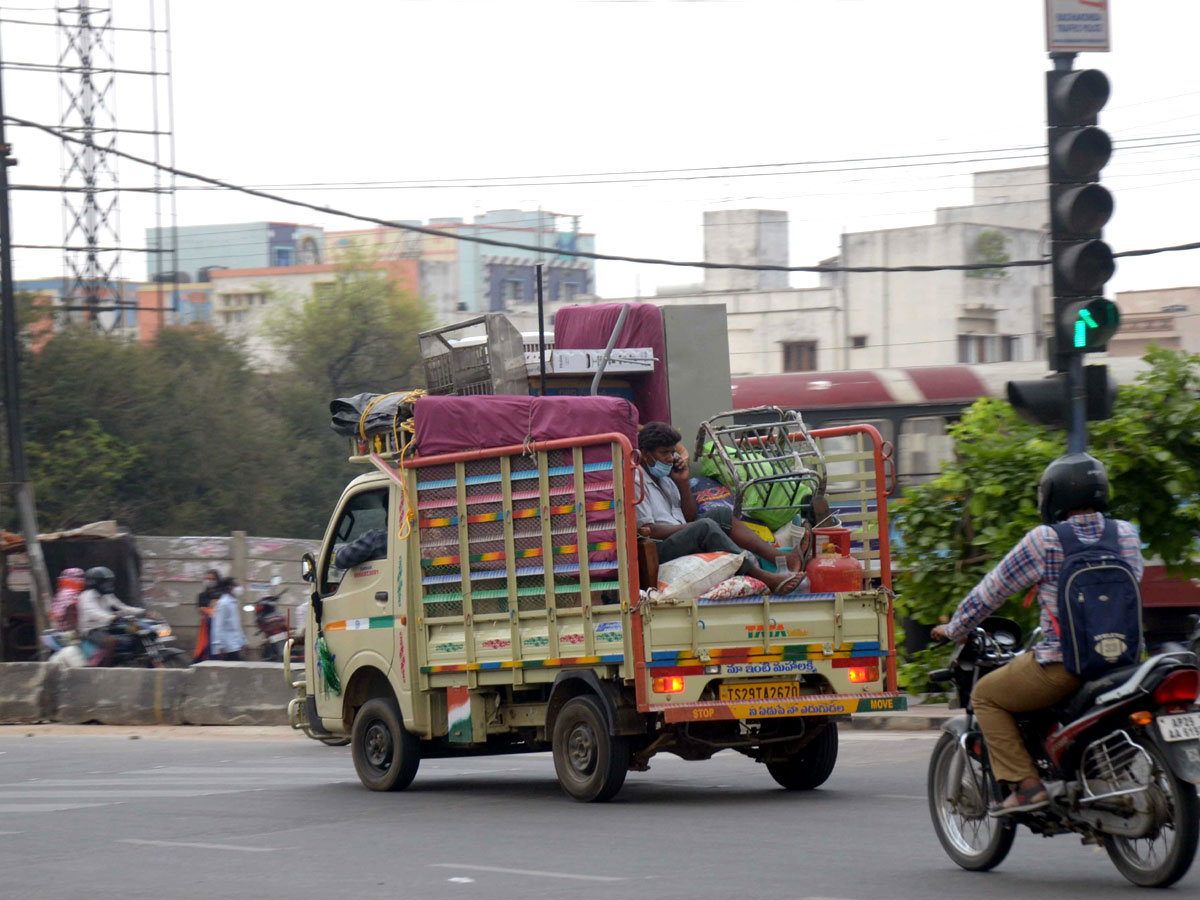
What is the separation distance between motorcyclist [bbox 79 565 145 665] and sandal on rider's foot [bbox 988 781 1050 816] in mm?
17580

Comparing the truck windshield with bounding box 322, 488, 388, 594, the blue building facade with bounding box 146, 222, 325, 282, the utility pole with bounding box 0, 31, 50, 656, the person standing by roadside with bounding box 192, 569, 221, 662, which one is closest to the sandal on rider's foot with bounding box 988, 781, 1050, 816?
the truck windshield with bounding box 322, 488, 388, 594

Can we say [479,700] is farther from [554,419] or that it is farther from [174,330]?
[174,330]

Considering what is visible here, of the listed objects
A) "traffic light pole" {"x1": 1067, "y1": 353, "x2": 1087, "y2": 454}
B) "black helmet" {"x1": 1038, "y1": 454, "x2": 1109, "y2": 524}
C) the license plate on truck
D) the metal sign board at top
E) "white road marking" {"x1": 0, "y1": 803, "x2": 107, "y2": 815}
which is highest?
the metal sign board at top

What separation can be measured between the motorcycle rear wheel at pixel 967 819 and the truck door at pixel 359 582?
4700mm

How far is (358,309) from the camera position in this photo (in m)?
52.9

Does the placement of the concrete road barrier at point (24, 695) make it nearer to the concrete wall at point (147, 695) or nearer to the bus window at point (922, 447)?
the concrete wall at point (147, 695)

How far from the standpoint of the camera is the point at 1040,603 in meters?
6.41

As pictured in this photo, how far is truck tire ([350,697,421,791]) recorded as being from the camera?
10.8m

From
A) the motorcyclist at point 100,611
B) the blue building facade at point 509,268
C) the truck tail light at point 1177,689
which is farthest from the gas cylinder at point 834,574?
the blue building facade at point 509,268

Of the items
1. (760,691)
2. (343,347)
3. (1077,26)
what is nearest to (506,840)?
(760,691)

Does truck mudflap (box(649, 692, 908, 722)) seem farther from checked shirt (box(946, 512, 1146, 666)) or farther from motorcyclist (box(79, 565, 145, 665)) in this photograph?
motorcyclist (box(79, 565, 145, 665))

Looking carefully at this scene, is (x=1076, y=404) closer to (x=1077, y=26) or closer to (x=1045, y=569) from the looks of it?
(x=1077, y=26)

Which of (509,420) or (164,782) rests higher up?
(509,420)

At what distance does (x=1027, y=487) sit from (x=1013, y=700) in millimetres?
6736
